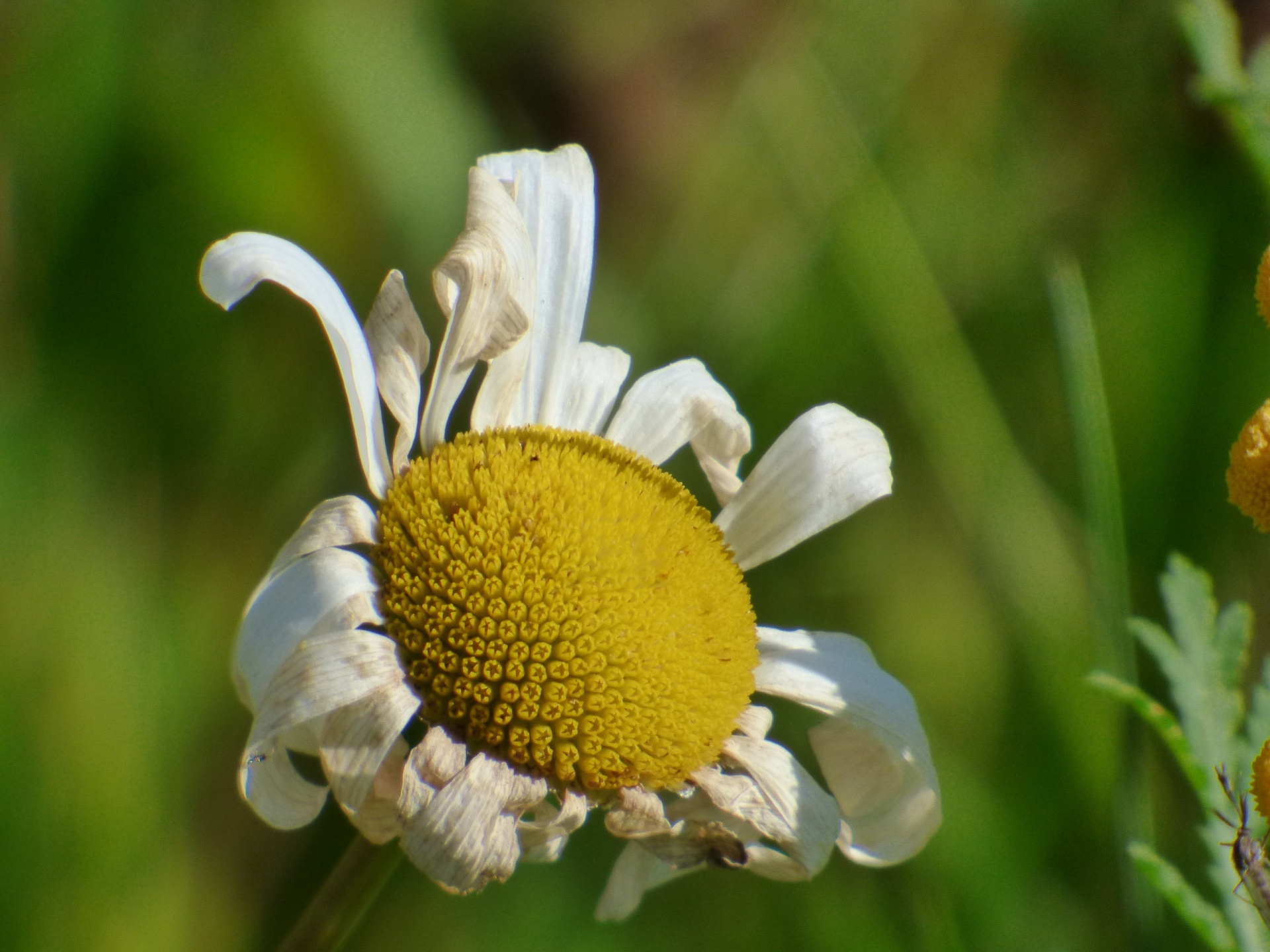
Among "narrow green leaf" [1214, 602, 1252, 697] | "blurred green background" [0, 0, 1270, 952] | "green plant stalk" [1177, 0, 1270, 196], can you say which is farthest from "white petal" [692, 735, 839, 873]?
"green plant stalk" [1177, 0, 1270, 196]

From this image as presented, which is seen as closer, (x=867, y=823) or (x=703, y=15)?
(x=867, y=823)

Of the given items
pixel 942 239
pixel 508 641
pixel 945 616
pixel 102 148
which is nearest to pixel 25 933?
pixel 508 641

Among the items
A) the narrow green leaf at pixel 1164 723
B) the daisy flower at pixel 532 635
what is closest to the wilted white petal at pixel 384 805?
the daisy flower at pixel 532 635

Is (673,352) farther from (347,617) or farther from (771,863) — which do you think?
(347,617)

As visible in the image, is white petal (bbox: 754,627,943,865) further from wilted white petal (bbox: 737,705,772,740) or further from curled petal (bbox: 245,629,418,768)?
curled petal (bbox: 245,629,418,768)

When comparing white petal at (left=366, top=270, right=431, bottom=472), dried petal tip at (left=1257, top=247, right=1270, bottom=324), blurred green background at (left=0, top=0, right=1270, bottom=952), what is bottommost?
blurred green background at (left=0, top=0, right=1270, bottom=952)

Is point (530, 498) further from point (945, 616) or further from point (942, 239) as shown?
point (942, 239)

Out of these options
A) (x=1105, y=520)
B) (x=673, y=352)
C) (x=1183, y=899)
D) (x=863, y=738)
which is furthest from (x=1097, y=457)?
(x=673, y=352)

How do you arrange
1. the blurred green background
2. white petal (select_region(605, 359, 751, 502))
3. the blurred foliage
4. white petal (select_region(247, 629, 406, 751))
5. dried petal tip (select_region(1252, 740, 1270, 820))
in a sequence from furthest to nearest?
the blurred green background, white petal (select_region(605, 359, 751, 502)), the blurred foliage, white petal (select_region(247, 629, 406, 751)), dried petal tip (select_region(1252, 740, 1270, 820))
